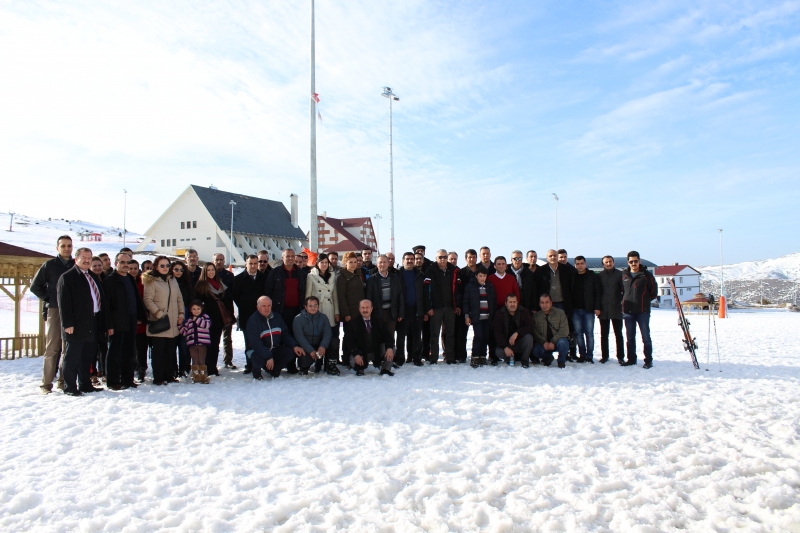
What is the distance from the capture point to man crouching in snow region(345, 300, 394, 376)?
805 cm

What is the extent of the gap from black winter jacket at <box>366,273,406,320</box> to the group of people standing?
2 cm

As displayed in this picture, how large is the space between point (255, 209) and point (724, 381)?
1692 inches

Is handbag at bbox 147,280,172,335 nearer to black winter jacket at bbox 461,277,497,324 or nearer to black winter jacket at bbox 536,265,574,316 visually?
black winter jacket at bbox 461,277,497,324

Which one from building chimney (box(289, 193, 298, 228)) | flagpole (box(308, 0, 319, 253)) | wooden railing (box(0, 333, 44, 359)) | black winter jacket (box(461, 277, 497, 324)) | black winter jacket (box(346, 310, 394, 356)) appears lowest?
wooden railing (box(0, 333, 44, 359))

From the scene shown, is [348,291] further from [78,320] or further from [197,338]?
[78,320]

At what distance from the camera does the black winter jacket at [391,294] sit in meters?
8.52

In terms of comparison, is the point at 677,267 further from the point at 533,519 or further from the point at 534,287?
the point at 533,519

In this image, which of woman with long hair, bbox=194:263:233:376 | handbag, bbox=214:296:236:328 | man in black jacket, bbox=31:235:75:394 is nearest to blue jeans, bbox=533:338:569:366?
handbag, bbox=214:296:236:328

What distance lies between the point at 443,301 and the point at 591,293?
8.68 feet

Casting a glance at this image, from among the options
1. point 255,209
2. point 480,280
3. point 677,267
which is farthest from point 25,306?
point 677,267

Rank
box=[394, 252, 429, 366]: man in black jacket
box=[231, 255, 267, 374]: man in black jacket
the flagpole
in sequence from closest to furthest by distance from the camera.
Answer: box=[231, 255, 267, 374]: man in black jacket → box=[394, 252, 429, 366]: man in black jacket → the flagpole

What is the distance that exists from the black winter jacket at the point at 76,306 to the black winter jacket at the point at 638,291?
324 inches

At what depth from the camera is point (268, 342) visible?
25.7 feet

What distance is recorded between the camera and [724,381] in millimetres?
7129
